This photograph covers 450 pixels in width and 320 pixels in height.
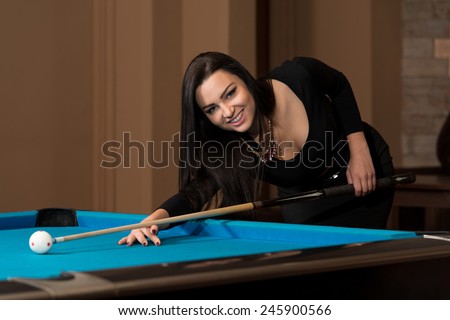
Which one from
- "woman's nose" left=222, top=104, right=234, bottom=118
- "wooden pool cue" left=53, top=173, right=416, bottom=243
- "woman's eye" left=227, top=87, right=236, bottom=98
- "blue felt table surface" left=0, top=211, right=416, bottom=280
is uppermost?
"woman's eye" left=227, top=87, right=236, bottom=98

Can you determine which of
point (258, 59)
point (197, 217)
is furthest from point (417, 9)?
point (197, 217)

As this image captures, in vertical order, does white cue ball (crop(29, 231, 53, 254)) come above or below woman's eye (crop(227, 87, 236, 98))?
below

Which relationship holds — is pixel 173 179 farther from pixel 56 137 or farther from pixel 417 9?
pixel 417 9

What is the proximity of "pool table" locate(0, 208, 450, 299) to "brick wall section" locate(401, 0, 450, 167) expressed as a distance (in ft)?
14.9

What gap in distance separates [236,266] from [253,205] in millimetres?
1122

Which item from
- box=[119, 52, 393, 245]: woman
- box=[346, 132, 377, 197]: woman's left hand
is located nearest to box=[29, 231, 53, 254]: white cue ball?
box=[119, 52, 393, 245]: woman

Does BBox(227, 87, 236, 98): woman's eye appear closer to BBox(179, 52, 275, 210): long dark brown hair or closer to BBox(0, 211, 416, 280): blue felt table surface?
BBox(179, 52, 275, 210): long dark brown hair

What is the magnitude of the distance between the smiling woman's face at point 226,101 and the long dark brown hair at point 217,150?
3 centimetres

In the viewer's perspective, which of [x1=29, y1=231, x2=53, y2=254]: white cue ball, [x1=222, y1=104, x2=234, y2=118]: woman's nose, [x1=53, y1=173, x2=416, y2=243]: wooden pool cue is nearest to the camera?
[x1=29, y1=231, x2=53, y2=254]: white cue ball

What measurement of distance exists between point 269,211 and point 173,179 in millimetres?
682

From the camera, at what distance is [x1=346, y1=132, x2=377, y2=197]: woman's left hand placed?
9.76 feet

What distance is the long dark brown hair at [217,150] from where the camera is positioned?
2.84 metres

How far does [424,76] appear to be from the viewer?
6867 millimetres

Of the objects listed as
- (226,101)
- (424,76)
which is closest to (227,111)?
(226,101)
